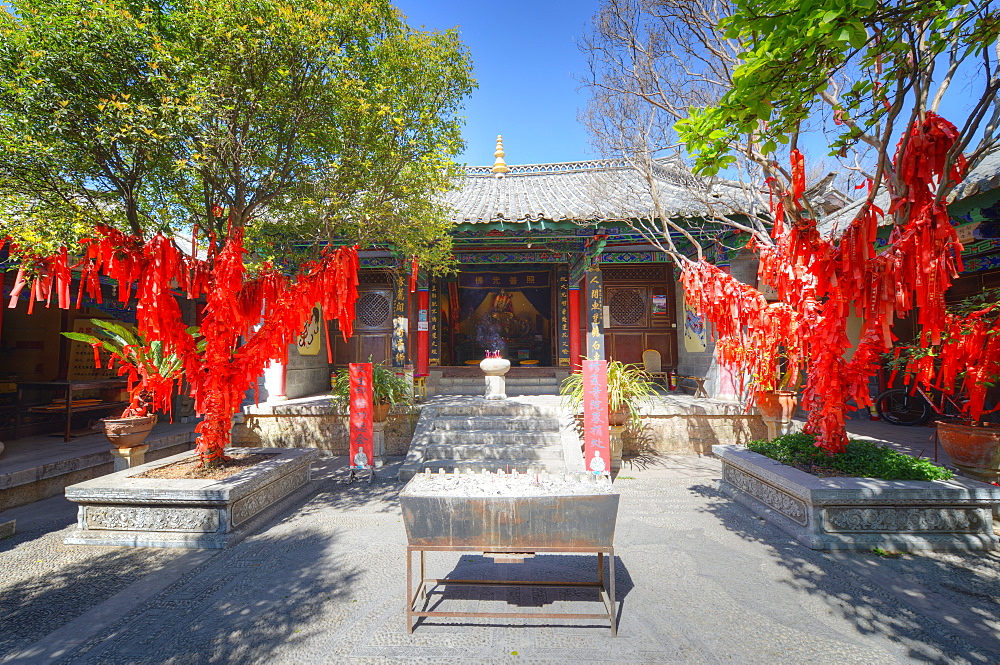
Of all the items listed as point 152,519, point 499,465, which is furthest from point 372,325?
point 152,519

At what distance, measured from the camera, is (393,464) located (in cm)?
690

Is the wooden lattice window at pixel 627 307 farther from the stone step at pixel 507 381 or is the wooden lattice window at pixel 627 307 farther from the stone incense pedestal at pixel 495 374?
the stone incense pedestal at pixel 495 374

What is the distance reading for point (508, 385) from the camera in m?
9.59

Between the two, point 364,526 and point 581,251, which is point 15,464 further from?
point 581,251

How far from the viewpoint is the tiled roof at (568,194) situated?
8070 millimetres

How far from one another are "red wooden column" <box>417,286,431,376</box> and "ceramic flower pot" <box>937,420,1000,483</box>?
8409 millimetres

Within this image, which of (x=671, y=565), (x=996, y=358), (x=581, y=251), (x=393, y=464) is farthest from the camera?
(x=581, y=251)

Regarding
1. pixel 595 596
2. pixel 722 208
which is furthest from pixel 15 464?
pixel 722 208

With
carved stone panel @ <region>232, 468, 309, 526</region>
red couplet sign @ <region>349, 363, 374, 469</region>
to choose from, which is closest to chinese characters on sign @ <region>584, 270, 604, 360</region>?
red couplet sign @ <region>349, 363, 374, 469</region>

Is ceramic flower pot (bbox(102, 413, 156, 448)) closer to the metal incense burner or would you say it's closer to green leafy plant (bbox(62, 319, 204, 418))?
green leafy plant (bbox(62, 319, 204, 418))

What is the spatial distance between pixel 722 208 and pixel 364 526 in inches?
298

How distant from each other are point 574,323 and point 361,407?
5.47 meters

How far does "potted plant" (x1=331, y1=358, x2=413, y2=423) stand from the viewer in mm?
6938

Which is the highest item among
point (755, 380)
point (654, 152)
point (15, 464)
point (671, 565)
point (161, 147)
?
point (654, 152)
